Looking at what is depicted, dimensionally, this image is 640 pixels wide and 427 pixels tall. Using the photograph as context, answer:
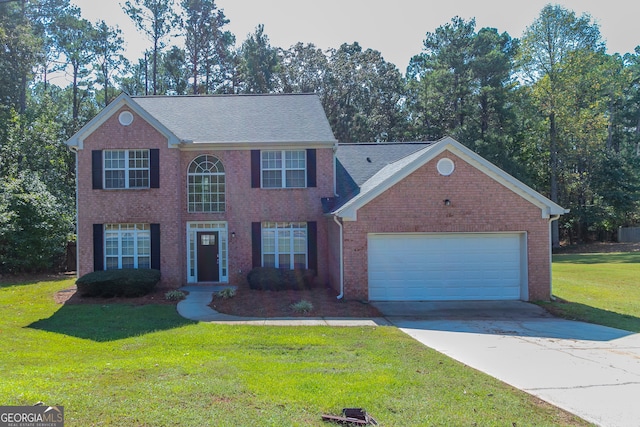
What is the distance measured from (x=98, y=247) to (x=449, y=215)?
12.0 m

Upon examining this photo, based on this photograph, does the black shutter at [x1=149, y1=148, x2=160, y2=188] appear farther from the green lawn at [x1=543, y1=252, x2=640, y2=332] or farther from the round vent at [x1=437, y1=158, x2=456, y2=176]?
the green lawn at [x1=543, y1=252, x2=640, y2=332]

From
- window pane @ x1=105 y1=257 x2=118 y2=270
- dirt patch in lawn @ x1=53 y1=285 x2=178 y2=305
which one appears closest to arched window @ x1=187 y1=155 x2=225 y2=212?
window pane @ x1=105 y1=257 x2=118 y2=270

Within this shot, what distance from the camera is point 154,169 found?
16.5 m

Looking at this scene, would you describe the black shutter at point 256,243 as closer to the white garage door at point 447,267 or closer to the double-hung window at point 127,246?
the double-hung window at point 127,246

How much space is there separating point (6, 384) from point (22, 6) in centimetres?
3547

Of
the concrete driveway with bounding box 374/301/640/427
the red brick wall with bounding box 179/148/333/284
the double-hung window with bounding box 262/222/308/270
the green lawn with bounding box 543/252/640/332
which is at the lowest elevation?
the green lawn with bounding box 543/252/640/332

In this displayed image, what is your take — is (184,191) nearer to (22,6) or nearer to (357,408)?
(357,408)

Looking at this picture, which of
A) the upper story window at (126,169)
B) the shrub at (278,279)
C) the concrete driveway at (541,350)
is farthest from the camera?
the upper story window at (126,169)

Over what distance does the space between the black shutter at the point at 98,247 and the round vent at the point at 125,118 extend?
12.2ft

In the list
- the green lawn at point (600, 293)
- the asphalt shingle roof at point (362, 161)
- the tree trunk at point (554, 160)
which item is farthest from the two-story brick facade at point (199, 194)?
the tree trunk at point (554, 160)

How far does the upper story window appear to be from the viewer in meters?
16.5

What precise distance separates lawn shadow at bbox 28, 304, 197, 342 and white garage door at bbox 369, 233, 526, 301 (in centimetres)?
599

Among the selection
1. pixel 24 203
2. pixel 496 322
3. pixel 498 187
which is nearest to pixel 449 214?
pixel 498 187

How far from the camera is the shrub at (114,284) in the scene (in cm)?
1459
